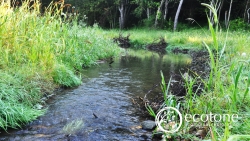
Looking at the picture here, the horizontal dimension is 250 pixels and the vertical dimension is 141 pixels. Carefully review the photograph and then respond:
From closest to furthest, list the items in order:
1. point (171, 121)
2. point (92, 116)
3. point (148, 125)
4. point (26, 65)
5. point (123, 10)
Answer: point (171, 121) → point (148, 125) → point (92, 116) → point (26, 65) → point (123, 10)

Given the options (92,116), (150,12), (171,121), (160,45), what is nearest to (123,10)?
(150,12)

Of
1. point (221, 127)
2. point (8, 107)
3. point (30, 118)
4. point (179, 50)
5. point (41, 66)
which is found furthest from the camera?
point (179, 50)

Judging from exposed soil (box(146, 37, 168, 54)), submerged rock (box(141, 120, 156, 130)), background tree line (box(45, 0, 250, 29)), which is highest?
background tree line (box(45, 0, 250, 29))


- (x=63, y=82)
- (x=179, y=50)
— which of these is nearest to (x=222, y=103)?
(x=63, y=82)

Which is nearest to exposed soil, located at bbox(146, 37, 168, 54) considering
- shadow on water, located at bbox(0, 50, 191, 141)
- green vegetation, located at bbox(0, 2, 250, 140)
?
green vegetation, located at bbox(0, 2, 250, 140)

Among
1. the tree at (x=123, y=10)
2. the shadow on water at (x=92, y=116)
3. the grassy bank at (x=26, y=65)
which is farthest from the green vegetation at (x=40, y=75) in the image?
the tree at (x=123, y=10)

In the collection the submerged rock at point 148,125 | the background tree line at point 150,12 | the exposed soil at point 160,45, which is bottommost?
the submerged rock at point 148,125

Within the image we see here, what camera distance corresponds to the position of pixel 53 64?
4.93 meters

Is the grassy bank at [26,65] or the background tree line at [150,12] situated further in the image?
the background tree line at [150,12]

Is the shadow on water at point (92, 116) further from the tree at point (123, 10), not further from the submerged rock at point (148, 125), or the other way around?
the tree at point (123, 10)

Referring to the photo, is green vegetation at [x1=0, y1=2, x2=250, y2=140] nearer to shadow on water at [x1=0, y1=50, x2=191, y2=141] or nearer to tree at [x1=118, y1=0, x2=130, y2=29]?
shadow on water at [x1=0, y1=50, x2=191, y2=141]

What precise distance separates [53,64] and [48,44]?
1.44ft

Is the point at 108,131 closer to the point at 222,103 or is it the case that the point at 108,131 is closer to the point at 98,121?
the point at 98,121

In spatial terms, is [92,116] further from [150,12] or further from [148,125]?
[150,12]
